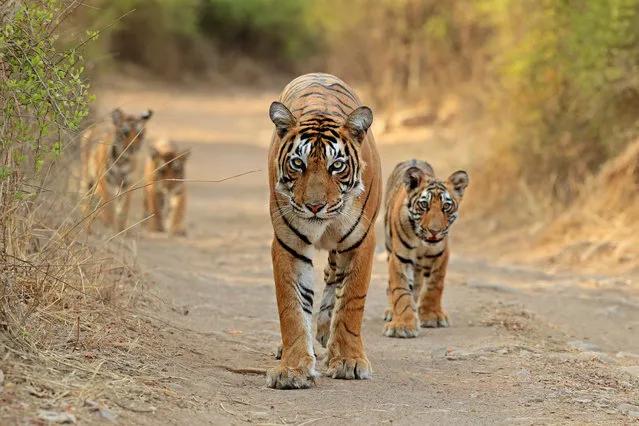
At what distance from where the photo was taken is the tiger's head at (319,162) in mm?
5801

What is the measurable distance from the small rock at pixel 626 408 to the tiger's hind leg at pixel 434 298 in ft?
8.09

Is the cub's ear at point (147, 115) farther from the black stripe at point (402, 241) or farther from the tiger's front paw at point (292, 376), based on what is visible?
the tiger's front paw at point (292, 376)

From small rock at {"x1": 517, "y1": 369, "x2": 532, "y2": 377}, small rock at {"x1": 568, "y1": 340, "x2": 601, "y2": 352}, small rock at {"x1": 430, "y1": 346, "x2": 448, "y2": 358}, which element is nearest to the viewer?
small rock at {"x1": 517, "y1": 369, "x2": 532, "y2": 377}

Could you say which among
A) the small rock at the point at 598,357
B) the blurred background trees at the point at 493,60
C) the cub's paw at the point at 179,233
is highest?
the blurred background trees at the point at 493,60

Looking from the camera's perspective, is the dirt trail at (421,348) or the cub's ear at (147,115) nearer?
the dirt trail at (421,348)

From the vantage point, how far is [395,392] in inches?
235

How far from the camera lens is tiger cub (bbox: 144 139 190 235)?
12.9 metres

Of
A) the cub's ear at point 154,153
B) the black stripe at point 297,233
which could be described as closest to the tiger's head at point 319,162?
the black stripe at point 297,233

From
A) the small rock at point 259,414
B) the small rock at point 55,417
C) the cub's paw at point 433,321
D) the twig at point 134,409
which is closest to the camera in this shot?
the small rock at point 55,417

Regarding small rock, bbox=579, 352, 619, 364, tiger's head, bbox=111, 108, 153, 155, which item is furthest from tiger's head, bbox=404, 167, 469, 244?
tiger's head, bbox=111, 108, 153, 155

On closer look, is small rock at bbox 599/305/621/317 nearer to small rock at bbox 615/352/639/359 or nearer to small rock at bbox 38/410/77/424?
small rock at bbox 615/352/639/359

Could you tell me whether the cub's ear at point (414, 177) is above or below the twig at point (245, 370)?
above

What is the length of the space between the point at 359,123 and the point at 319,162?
16.6 inches

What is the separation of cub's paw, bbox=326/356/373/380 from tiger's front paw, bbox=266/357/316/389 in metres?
0.25
